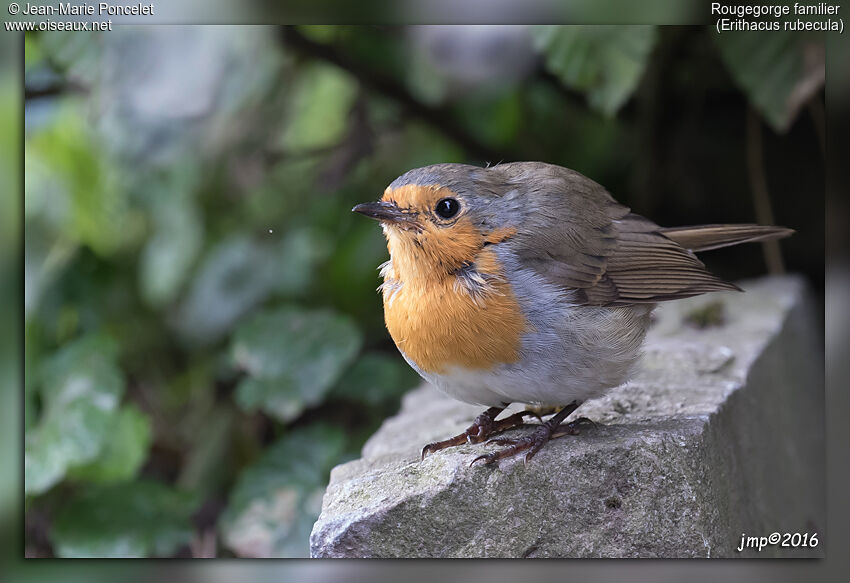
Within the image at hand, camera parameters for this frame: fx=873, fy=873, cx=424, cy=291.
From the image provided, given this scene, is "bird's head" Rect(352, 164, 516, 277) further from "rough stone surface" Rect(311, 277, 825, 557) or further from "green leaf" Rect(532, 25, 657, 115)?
"green leaf" Rect(532, 25, 657, 115)

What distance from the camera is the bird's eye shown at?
2.37 m

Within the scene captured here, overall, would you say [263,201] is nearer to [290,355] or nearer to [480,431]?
[290,355]

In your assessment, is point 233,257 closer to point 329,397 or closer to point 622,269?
point 329,397

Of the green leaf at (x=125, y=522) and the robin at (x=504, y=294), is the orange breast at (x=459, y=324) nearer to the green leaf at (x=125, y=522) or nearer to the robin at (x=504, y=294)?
the robin at (x=504, y=294)

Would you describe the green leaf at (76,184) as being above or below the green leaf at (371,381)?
above

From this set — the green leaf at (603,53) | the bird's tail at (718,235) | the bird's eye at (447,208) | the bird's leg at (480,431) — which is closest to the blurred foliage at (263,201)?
the green leaf at (603,53)

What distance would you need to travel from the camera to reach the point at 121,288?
4.29m

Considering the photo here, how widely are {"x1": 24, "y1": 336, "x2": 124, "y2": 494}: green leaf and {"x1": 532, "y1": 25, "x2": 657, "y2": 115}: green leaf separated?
208cm

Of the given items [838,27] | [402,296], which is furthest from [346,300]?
[838,27]

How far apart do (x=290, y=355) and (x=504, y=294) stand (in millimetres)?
1427

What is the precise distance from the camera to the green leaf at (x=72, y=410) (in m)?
3.08

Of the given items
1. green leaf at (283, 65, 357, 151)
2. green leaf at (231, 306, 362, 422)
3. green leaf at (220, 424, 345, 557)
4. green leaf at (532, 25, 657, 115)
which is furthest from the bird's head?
green leaf at (283, 65, 357, 151)

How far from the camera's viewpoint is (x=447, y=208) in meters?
2.38

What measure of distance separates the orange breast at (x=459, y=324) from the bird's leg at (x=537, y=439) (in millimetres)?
243
